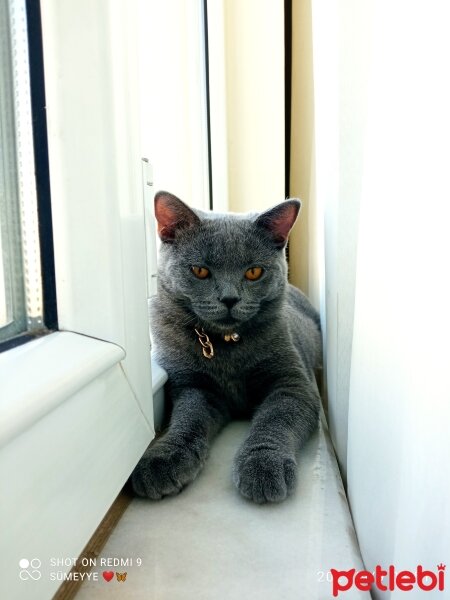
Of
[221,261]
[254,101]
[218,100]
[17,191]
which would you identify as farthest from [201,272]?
[254,101]

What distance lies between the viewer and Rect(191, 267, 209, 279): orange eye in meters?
0.93

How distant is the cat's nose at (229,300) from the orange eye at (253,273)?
80 mm

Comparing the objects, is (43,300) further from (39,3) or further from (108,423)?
(39,3)

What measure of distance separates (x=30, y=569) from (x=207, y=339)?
0.59 metres

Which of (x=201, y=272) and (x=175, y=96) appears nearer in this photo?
(x=201, y=272)

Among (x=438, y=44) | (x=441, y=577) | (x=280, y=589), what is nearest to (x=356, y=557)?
(x=280, y=589)

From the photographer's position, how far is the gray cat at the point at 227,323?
89cm

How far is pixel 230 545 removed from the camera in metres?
0.57

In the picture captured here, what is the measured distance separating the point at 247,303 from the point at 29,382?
54cm

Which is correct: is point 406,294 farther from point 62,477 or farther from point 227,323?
point 227,323

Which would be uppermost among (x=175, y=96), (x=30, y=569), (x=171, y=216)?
(x=175, y=96)

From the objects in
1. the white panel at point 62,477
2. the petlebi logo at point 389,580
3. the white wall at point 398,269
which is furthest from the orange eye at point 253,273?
the petlebi logo at point 389,580

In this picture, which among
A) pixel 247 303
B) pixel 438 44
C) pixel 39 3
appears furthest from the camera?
pixel 247 303

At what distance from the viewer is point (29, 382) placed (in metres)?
0.41
